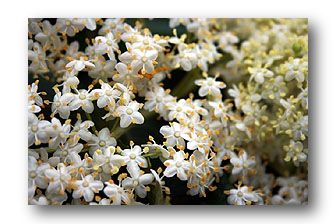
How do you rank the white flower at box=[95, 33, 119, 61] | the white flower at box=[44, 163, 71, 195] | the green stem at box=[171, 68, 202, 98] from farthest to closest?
the green stem at box=[171, 68, 202, 98]
the white flower at box=[95, 33, 119, 61]
the white flower at box=[44, 163, 71, 195]

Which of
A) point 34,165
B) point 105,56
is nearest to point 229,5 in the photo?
point 105,56

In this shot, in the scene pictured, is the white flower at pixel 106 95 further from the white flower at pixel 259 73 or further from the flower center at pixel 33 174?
the white flower at pixel 259 73

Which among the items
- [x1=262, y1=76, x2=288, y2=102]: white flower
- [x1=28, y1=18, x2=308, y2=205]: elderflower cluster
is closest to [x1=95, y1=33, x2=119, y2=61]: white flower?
[x1=28, y1=18, x2=308, y2=205]: elderflower cluster

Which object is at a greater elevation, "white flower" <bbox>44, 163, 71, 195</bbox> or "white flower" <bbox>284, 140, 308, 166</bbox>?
"white flower" <bbox>284, 140, 308, 166</bbox>

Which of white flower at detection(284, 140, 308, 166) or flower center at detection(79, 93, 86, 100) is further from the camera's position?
white flower at detection(284, 140, 308, 166)

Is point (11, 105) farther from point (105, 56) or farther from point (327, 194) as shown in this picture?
point (327, 194)

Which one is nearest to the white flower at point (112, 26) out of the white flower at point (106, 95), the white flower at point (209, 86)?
the white flower at point (106, 95)

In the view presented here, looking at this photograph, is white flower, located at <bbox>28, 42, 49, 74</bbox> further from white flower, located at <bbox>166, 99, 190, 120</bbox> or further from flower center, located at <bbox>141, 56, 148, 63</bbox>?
white flower, located at <bbox>166, 99, 190, 120</bbox>
